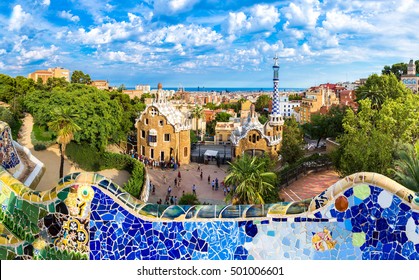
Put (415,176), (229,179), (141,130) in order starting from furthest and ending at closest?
(141,130), (229,179), (415,176)

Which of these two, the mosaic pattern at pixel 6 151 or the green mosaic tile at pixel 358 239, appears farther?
the mosaic pattern at pixel 6 151

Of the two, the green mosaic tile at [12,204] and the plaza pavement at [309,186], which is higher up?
the green mosaic tile at [12,204]

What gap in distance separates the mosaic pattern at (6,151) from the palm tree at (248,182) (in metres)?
7.86

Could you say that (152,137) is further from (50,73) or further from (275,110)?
(50,73)

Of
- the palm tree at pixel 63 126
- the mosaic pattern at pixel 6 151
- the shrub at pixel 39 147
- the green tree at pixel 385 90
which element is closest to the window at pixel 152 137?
the shrub at pixel 39 147

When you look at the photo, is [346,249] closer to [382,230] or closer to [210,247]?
[382,230]

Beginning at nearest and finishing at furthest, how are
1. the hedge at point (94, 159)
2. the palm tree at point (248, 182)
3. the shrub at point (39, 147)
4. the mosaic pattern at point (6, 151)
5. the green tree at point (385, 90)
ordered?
the mosaic pattern at point (6, 151) < the palm tree at point (248, 182) < the hedge at point (94, 159) < the shrub at point (39, 147) < the green tree at point (385, 90)

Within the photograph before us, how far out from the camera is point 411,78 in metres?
60.6

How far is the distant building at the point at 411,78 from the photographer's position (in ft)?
196

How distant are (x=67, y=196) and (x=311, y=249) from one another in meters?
3.33

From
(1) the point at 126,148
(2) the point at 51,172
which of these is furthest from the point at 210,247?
(1) the point at 126,148

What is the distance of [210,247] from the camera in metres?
5.05

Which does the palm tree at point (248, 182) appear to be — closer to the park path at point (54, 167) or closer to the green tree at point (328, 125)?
the park path at point (54, 167)

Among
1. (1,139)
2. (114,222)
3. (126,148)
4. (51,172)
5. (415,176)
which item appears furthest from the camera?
(126,148)
